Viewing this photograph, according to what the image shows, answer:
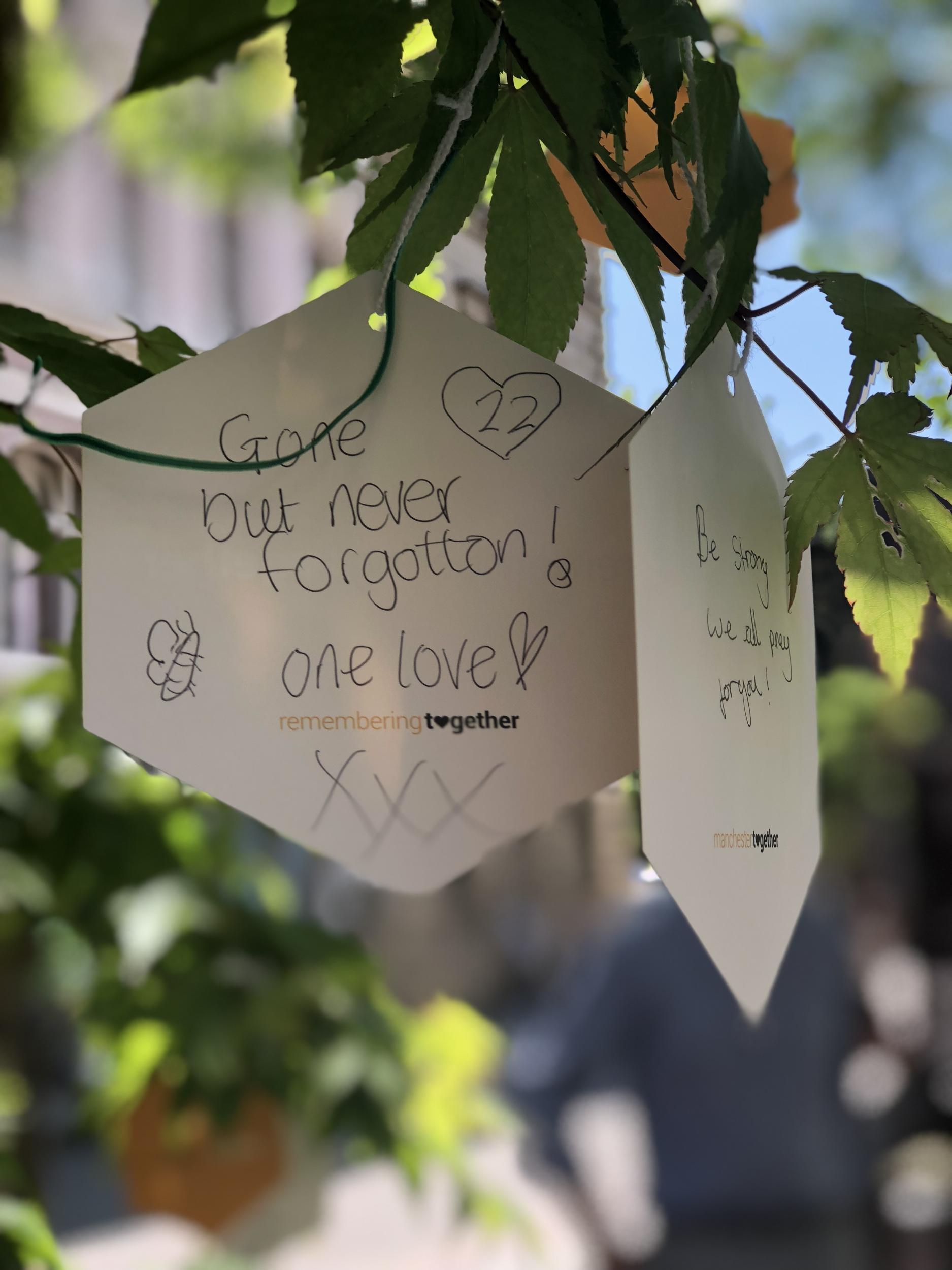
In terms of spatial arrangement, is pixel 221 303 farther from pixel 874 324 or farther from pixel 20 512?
pixel 874 324

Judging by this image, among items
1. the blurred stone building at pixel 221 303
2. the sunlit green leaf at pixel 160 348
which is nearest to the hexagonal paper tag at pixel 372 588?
the sunlit green leaf at pixel 160 348

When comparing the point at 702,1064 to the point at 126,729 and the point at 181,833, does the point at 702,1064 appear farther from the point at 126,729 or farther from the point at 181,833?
the point at 126,729

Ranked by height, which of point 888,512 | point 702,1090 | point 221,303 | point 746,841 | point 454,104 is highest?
point 221,303

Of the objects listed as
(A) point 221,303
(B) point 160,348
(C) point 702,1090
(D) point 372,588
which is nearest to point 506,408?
(D) point 372,588

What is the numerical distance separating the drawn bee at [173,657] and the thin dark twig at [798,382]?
0.21 metres

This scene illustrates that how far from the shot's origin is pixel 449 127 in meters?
0.29

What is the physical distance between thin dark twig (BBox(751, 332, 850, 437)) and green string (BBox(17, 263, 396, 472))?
0.12 metres

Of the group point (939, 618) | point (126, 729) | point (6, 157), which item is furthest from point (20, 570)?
point (939, 618)

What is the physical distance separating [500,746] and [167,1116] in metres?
1.14

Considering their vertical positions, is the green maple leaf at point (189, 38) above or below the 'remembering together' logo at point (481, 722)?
above

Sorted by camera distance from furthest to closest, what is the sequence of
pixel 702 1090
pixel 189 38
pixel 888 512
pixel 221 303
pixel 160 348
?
pixel 702 1090 < pixel 221 303 < pixel 160 348 < pixel 888 512 < pixel 189 38

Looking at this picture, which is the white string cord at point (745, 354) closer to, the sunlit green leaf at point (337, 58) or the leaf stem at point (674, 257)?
the leaf stem at point (674, 257)

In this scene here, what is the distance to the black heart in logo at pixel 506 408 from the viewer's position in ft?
1.03

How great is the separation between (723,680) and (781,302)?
5.3 inches
